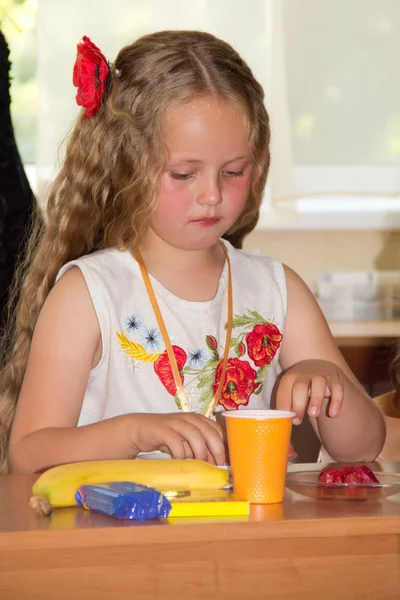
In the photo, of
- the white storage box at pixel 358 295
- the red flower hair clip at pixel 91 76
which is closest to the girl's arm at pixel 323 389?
the red flower hair clip at pixel 91 76

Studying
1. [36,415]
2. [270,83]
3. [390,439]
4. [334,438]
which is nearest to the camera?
[36,415]

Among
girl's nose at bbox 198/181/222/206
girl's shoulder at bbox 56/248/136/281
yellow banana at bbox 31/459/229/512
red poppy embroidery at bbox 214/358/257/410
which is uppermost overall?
girl's nose at bbox 198/181/222/206

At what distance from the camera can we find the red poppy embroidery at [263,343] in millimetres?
1752

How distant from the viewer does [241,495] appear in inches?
40.8

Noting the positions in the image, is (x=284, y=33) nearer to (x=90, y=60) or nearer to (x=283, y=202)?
(x=283, y=202)

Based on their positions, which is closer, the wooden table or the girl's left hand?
the wooden table

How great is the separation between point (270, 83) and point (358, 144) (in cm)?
46

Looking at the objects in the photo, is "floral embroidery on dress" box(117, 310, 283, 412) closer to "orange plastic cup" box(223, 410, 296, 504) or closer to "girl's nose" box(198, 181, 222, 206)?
"girl's nose" box(198, 181, 222, 206)

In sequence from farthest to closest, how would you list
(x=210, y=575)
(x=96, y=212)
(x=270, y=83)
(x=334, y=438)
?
(x=270, y=83)
(x=96, y=212)
(x=334, y=438)
(x=210, y=575)

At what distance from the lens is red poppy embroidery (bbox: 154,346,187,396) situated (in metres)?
1.66

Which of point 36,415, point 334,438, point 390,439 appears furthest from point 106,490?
point 390,439

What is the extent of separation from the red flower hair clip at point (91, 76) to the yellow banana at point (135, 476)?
0.79 m

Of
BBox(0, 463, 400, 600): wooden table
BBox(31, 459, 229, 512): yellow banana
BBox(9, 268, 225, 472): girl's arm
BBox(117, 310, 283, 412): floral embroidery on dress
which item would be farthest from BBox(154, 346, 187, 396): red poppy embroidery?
BBox(0, 463, 400, 600): wooden table

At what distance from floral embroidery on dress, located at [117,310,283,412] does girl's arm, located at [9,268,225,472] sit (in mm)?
89
